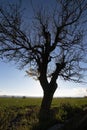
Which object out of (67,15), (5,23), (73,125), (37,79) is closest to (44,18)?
(67,15)

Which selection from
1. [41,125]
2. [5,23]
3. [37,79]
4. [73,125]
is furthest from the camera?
[37,79]

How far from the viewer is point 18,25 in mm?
21391

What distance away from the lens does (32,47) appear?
21.7 metres

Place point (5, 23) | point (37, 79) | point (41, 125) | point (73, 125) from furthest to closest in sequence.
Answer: point (37, 79), point (5, 23), point (41, 125), point (73, 125)

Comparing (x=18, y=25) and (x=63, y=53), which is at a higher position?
(x=18, y=25)

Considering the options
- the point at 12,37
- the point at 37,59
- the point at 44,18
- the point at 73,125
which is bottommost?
the point at 73,125

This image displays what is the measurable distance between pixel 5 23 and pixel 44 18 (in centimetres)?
320

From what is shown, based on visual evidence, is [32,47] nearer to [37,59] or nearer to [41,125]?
[37,59]

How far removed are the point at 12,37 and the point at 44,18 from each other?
3.06 meters

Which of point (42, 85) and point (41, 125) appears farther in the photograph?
point (42, 85)

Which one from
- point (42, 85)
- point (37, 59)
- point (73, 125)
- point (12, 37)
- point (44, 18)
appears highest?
point (44, 18)

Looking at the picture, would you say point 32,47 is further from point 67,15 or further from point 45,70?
point 67,15

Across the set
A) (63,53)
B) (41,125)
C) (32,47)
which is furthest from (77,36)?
(41,125)

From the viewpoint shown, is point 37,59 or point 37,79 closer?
point 37,59
